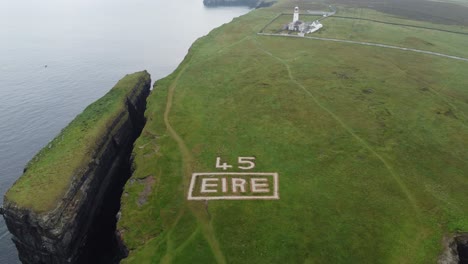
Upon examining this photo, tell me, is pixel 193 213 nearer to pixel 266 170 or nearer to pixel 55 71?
pixel 266 170

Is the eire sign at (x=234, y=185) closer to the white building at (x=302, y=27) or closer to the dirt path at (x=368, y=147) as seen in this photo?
the dirt path at (x=368, y=147)

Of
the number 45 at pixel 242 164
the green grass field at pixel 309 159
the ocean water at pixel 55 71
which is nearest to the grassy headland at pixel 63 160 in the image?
the green grass field at pixel 309 159

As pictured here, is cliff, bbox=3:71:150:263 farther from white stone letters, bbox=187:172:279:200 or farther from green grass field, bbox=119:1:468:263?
white stone letters, bbox=187:172:279:200

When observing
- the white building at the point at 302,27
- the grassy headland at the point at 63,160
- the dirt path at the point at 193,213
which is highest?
the white building at the point at 302,27

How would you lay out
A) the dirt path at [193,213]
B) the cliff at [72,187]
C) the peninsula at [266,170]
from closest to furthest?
the dirt path at [193,213]
the peninsula at [266,170]
the cliff at [72,187]

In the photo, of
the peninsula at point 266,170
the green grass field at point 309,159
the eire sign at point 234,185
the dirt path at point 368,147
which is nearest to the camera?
the green grass field at point 309,159

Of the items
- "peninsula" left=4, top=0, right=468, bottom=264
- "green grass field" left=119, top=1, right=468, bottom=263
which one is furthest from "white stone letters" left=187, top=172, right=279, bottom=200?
"green grass field" left=119, top=1, right=468, bottom=263

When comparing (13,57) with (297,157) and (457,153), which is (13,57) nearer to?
(297,157)

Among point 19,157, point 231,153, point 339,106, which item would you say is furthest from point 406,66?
point 19,157

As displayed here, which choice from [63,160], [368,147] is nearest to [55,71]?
[63,160]
